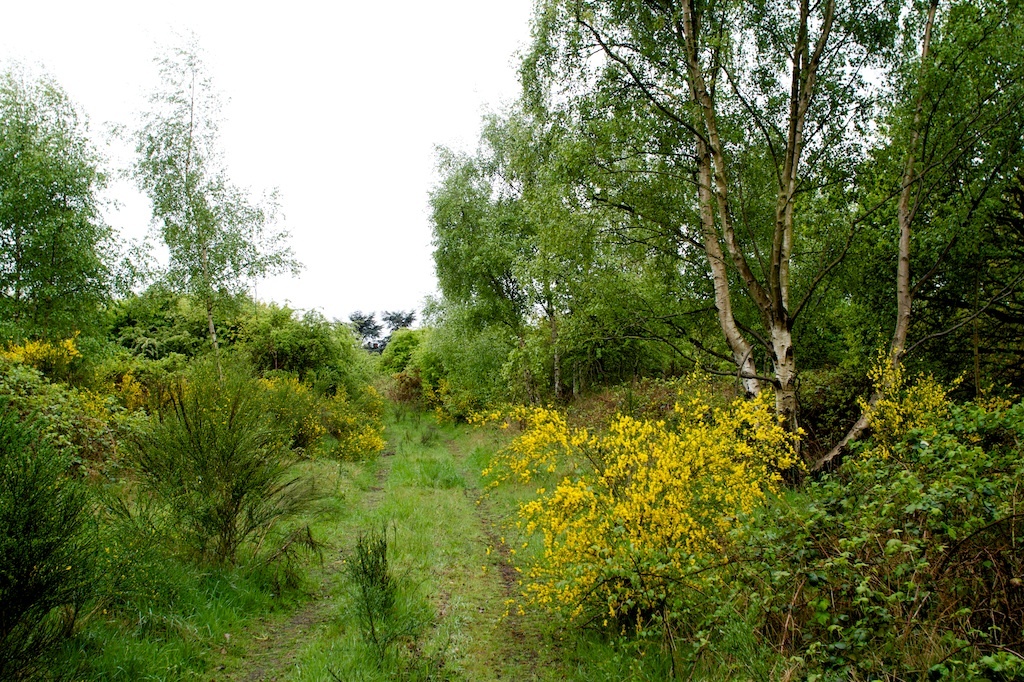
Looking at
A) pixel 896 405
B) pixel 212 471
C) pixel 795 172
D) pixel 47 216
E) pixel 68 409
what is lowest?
pixel 212 471

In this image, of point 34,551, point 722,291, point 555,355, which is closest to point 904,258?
point 722,291

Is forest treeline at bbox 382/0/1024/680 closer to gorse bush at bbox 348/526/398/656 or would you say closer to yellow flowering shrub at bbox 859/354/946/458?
yellow flowering shrub at bbox 859/354/946/458

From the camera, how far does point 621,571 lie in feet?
12.6

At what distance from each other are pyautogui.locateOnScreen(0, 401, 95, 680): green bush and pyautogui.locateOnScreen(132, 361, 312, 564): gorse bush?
1.77 meters

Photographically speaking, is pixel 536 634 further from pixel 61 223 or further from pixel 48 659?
pixel 61 223

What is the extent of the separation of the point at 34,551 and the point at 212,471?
7.94ft

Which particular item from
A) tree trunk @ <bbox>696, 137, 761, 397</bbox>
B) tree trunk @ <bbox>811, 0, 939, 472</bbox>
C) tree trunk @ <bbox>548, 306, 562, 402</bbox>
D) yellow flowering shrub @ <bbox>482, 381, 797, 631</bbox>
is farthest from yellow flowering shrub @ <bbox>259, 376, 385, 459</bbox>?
tree trunk @ <bbox>811, 0, 939, 472</bbox>

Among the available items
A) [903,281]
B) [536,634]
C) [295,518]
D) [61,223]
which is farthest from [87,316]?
[903,281]

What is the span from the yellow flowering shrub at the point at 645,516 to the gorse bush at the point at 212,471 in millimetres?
3405

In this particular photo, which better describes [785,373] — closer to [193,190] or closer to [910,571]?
[910,571]

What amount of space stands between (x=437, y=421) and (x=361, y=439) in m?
10.2

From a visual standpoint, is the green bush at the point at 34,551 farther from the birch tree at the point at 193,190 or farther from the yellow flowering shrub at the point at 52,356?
the birch tree at the point at 193,190

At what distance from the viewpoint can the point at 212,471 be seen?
5547 mm

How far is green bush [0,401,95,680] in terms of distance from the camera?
3.02 m
